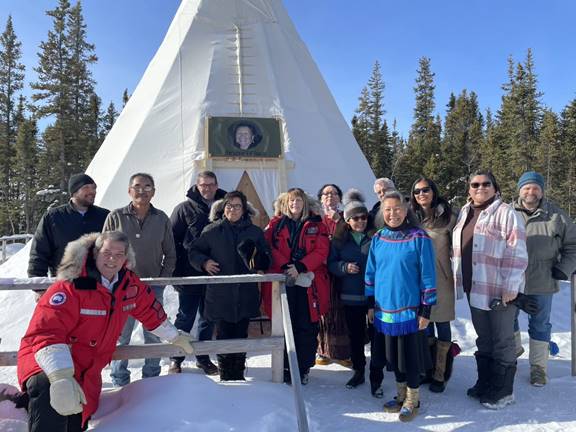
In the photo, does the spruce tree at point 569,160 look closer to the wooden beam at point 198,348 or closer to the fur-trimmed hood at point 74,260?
the wooden beam at point 198,348

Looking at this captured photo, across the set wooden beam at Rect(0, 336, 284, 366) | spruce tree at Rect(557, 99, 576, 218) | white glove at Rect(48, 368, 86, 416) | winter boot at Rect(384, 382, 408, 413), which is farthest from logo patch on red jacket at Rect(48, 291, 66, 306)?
spruce tree at Rect(557, 99, 576, 218)

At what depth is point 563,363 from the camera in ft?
13.4

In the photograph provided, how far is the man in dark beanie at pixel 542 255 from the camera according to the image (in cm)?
338

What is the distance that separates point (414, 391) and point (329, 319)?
107cm

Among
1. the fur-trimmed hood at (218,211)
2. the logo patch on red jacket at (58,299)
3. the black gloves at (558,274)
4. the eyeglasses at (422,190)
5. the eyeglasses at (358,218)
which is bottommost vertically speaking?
the black gloves at (558,274)

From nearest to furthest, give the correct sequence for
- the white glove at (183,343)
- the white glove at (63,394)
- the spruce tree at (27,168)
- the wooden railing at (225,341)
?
the white glove at (63,394) < the wooden railing at (225,341) < the white glove at (183,343) < the spruce tree at (27,168)

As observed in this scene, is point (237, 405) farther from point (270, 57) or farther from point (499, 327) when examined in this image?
point (270, 57)

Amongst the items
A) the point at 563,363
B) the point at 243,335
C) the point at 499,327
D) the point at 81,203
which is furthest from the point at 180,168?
the point at 563,363

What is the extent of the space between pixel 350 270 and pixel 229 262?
1006 mm

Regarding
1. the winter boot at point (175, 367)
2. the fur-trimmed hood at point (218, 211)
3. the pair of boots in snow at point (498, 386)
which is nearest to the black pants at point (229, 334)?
the winter boot at point (175, 367)

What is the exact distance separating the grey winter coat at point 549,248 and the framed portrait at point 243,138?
11.8 feet

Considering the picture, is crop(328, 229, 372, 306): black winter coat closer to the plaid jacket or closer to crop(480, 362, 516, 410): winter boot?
the plaid jacket

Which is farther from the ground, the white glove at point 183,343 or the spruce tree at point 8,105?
the spruce tree at point 8,105

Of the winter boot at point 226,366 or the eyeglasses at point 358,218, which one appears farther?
the eyeglasses at point 358,218
